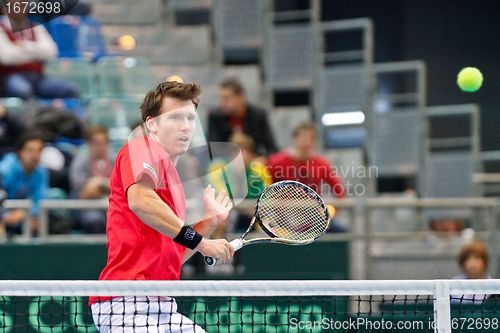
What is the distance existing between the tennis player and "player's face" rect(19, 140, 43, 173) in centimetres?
337

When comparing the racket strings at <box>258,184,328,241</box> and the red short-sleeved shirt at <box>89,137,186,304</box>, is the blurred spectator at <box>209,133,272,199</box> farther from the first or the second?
the red short-sleeved shirt at <box>89,137,186,304</box>

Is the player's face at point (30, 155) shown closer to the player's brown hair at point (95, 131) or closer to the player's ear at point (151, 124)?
the player's brown hair at point (95, 131)

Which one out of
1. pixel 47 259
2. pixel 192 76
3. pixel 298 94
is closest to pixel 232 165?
pixel 47 259

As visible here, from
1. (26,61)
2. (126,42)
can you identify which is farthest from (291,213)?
(126,42)

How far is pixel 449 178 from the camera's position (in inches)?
367

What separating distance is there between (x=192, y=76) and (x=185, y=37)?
1.97 ft

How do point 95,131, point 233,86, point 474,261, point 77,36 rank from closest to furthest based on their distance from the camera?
point 474,261 < point 95,131 < point 233,86 < point 77,36

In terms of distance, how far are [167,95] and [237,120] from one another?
3801 millimetres

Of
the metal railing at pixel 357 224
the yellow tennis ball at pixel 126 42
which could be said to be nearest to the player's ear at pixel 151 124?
the metal railing at pixel 357 224

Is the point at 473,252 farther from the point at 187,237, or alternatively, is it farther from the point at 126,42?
the point at 126,42

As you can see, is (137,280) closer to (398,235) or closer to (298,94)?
(398,235)

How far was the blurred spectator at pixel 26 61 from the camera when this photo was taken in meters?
8.09

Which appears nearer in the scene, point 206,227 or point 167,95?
point 167,95

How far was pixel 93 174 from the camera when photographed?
24.1 ft
